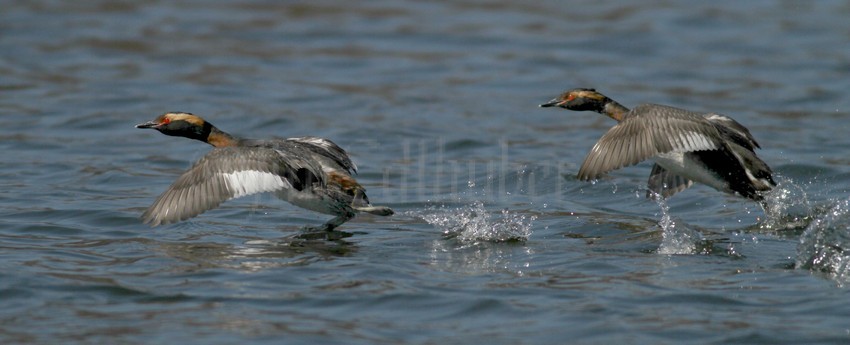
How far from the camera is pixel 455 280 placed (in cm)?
824

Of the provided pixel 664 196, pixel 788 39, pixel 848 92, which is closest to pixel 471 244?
pixel 664 196

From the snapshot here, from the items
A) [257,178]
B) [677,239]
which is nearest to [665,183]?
[677,239]

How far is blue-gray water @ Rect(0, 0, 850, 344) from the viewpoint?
7.54 m

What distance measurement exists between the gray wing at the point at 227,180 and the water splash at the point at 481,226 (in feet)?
3.79

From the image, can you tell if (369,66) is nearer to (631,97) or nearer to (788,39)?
(631,97)

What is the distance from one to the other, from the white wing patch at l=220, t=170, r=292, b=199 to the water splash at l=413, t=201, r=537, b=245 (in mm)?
1397

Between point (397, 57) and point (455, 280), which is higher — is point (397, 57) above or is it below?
above

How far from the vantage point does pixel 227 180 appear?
9094mm

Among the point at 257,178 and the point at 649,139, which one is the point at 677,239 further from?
the point at 257,178

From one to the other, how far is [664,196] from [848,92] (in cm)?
634

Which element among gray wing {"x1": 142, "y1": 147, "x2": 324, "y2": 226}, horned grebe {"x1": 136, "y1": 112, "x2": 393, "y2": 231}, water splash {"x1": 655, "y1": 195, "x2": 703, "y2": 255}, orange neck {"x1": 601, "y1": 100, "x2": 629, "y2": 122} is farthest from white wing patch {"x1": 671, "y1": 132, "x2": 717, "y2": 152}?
gray wing {"x1": 142, "y1": 147, "x2": 324, "y2": 226}

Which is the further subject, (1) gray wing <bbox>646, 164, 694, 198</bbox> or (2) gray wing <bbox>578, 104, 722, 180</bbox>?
(1) gray wing <bbox>646, 164, 694, 198</bbox>

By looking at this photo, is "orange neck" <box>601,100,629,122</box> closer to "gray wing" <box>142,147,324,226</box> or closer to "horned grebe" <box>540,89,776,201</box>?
"horned grebe" <box>540,89,776,201</box>

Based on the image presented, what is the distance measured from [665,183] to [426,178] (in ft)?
8.34
